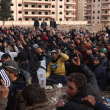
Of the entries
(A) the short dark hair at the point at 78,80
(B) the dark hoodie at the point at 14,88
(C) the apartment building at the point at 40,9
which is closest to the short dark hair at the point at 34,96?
(A) the short dark hair at the point at 78,80

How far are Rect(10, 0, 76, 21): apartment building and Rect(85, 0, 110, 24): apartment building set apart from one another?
15.2 meters

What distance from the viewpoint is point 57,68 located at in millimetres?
6121

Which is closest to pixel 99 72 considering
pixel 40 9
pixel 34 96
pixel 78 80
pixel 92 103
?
pixel 78 80

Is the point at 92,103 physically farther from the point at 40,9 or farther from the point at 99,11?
the point at 99,11

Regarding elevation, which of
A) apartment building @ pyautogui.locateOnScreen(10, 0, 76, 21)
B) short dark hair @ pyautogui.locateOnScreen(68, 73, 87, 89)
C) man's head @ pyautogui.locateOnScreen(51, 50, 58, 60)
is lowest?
short dark hair @ pyautogui.locateOnScreen(68, 73, 87, 89)

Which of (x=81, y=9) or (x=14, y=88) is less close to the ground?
(x=81, y=9)

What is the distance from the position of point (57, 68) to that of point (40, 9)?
46.9 metres

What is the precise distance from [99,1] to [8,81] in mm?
68254

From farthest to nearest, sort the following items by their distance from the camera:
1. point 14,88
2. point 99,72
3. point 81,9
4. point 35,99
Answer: point 81,9 < point 99,72 < point 14,88 < point 35,99

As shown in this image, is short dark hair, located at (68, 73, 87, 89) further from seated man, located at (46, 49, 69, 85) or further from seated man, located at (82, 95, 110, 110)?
seated man, located at (46, 49, 69, 85)

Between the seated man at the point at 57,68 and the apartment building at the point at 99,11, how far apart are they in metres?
60.0

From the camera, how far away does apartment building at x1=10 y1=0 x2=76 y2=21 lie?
49531mm

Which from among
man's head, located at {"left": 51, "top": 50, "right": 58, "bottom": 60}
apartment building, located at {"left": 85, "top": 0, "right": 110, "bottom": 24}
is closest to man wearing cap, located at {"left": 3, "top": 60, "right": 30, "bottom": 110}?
man's head, located at {"left": 51, "top": 50, "right": 58, "bottom": 60}

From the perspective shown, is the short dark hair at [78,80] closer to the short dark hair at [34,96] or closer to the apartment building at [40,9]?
the short dark hair at [34,96]
